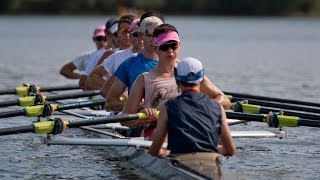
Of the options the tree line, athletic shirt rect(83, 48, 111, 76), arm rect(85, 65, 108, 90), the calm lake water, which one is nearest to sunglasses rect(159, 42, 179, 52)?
the calm lake water

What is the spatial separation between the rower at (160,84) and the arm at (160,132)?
3.59 ft

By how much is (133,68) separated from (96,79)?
3.29 metres

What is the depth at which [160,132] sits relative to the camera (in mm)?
8766

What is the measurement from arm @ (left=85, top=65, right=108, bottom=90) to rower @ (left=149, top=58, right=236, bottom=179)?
5268 mm

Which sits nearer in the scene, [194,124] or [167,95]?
[194,124]

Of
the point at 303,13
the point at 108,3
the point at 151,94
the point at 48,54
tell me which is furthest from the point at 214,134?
the point at 303,13

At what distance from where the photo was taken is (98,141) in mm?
10805

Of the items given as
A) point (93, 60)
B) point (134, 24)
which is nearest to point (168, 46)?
point (134, 24)

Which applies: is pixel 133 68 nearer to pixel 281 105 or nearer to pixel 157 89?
pixel 157 89

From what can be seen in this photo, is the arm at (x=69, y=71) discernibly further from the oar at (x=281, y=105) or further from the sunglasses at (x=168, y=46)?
the sunglasses at (x=168, y=46)

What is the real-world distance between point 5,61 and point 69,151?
971 inches

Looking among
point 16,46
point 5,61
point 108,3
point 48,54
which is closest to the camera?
point 5,61

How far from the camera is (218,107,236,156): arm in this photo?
341 inches

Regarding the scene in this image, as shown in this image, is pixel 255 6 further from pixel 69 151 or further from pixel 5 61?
pixel 69 151
